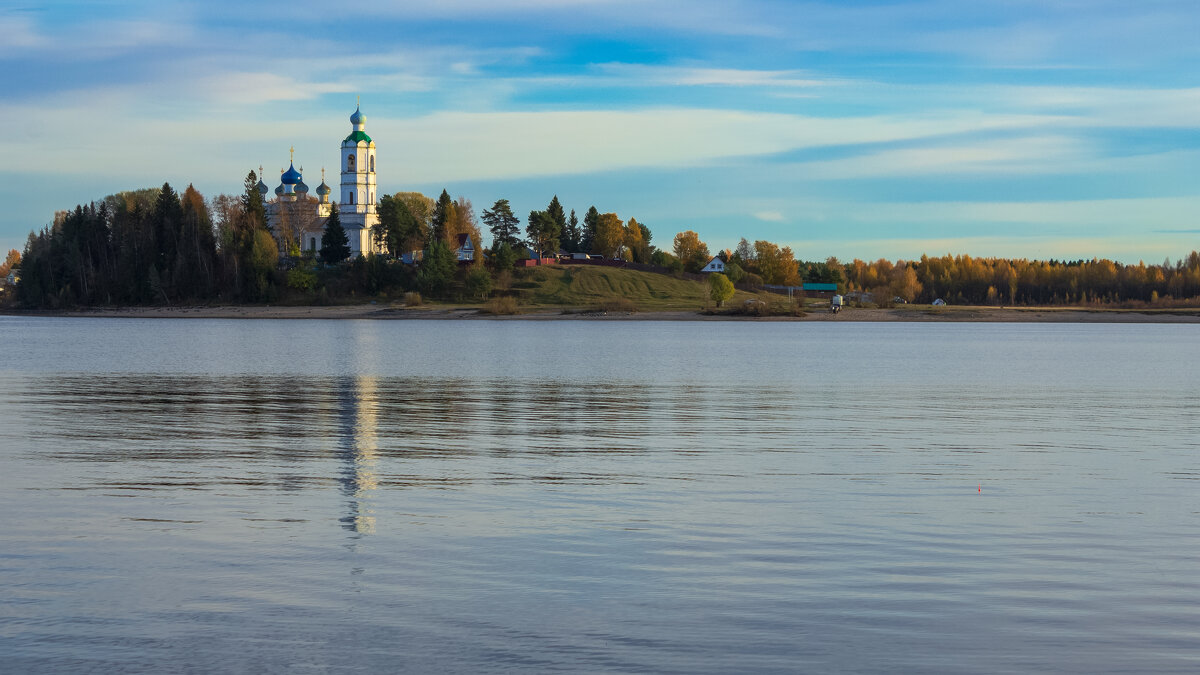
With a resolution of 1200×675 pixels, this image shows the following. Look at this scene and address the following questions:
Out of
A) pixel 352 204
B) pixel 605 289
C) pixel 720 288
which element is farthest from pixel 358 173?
pixel 720 288

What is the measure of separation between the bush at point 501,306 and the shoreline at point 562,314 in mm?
818

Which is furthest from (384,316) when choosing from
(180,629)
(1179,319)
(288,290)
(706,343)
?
(180,629)

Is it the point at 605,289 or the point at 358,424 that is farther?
the point at 605,289

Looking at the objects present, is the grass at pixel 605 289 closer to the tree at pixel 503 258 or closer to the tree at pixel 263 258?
the tree at pixel 503 258

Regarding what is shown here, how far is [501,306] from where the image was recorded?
518 ft

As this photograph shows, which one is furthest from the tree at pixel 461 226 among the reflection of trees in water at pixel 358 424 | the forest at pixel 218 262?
the reflection of trees in water at pixel 358 424

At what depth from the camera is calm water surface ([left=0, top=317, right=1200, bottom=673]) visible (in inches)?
396

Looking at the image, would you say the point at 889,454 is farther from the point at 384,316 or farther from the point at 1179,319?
the point at 1179,319

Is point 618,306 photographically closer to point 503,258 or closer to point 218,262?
point 503,258

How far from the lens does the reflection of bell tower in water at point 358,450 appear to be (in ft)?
51.7

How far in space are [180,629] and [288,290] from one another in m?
160

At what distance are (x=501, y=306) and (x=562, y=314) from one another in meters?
10.8

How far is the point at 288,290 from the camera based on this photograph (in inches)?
6471

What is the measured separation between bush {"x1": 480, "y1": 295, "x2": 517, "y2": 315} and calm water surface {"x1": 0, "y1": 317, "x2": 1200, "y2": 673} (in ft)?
405
